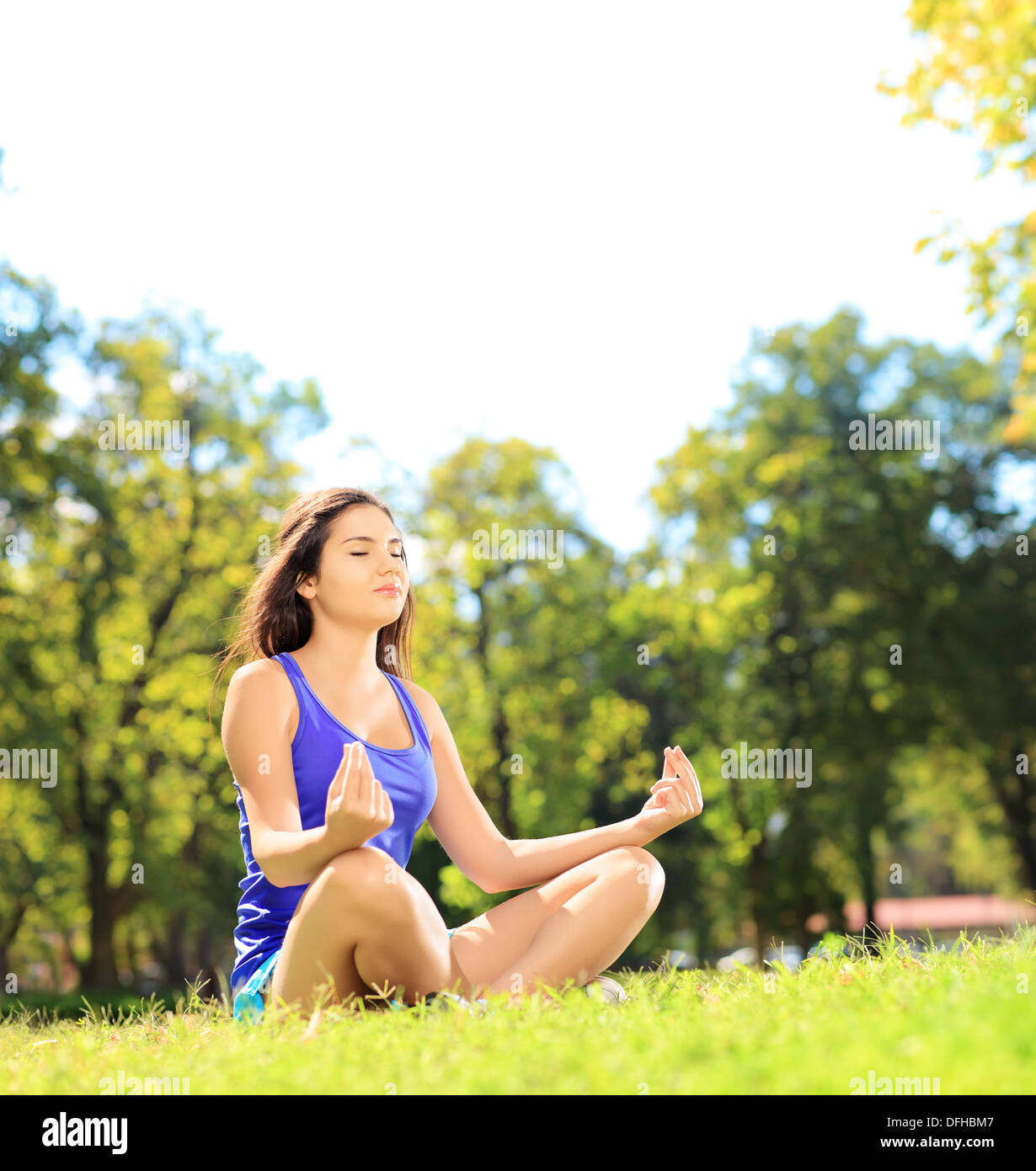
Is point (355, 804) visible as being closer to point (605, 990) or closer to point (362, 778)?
point (362, 778)

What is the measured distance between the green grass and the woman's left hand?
1.90ft

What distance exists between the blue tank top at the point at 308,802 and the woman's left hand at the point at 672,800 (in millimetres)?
829

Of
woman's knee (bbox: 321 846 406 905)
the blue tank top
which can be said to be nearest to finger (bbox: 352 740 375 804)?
woman's knee (bbox: 321 846 406 905)

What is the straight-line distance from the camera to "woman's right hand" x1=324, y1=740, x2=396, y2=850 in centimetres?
306

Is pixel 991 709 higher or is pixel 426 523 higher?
pixel 426 523

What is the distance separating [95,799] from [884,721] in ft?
53.0

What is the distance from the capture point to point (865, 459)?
25703mm

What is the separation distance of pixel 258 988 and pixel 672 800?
61.5 inches

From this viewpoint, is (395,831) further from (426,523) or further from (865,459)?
(865,459)

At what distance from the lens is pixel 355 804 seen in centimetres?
306

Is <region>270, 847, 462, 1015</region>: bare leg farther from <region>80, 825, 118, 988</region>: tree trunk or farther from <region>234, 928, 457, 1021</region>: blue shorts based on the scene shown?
<region>80, 825, 118, 988</region>: tree trunk
